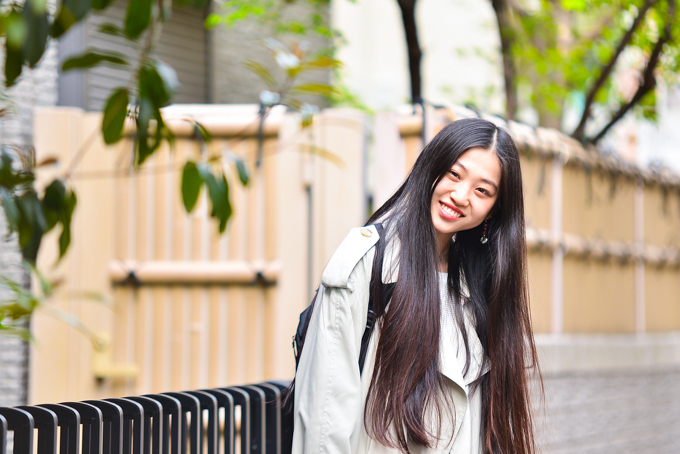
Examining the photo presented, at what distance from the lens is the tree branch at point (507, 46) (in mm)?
6938

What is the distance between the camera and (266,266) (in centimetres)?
452

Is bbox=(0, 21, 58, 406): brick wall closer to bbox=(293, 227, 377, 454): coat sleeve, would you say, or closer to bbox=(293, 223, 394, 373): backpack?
bbox=(293, 223, 394, 373): backpack

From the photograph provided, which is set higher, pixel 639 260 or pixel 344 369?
pixel 639 260

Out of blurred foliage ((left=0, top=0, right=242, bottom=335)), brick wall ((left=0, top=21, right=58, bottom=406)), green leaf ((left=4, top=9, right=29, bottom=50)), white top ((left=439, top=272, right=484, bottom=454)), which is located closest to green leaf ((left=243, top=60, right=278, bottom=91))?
blurred foliage ((left=0, top=0, right=242, bottom=335))

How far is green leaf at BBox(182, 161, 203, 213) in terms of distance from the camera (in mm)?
2398

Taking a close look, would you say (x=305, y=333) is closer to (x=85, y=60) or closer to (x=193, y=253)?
(x=85, y=60)

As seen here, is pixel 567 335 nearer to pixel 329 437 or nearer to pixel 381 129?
pixel 381 129

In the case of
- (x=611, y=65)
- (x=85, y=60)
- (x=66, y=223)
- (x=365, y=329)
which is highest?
(x=611, y=65)

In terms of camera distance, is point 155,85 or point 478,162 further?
point 478,162

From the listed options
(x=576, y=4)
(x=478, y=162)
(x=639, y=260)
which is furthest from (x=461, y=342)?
(x=576, y=4)

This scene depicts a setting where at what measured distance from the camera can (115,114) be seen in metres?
2.10

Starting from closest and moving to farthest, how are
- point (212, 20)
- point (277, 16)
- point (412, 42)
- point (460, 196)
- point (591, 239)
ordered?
1. point (460, 196)
2. point (591, 239)
3. point (412, 42)
4. point (212, 20)
5. point (277, 16)

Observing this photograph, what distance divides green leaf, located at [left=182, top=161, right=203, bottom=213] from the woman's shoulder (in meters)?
0.52

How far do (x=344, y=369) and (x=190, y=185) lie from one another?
78 cm
